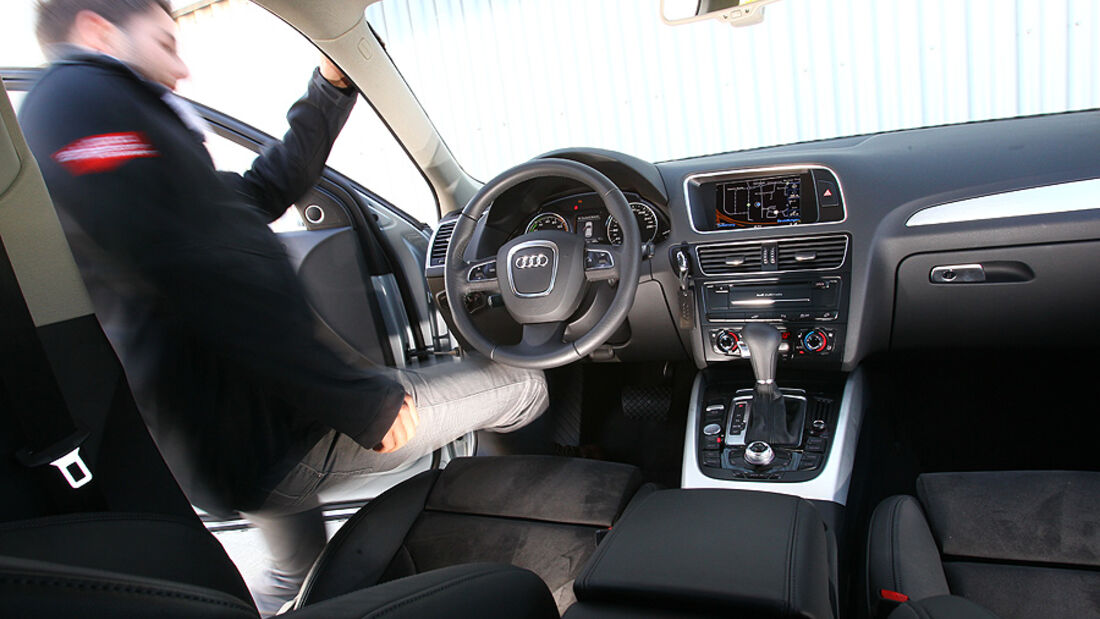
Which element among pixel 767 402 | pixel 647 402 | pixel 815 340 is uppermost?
pixel 815 340

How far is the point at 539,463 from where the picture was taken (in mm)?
1792

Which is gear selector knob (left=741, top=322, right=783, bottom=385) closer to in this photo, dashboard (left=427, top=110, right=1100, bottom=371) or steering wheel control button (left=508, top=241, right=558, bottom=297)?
dashboard (left=427, top=110, right=1100, bottom=371)

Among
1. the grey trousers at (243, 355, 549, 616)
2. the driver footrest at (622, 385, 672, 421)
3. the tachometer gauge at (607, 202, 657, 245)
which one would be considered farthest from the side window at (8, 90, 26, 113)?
the driver footrest at (622, 385, 672, 421)

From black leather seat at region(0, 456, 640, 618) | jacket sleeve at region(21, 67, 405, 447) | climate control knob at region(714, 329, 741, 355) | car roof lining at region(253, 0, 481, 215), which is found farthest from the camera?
climate control knob at region(714, 329, 741, 355)

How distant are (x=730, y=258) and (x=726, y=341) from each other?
0.85 ft

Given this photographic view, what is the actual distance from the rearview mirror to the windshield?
3.69 feet

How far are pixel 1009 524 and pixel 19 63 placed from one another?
2.40 m

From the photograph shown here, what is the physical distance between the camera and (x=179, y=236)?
4.15 feet

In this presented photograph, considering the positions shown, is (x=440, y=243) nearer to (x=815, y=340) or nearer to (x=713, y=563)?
(x=815, y=340)

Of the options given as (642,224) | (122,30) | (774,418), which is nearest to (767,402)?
(774,418)

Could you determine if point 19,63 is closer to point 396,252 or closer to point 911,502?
point 396,252

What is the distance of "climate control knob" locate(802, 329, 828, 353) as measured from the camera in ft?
6.82

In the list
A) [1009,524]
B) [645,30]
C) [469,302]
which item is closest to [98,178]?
[469,302]

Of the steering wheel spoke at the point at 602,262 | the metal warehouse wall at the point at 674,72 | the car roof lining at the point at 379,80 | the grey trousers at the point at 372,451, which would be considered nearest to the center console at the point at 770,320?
the steering wheel spoke at the point at 602,262
